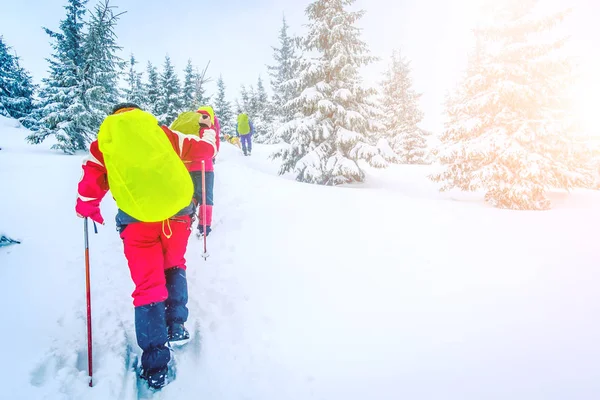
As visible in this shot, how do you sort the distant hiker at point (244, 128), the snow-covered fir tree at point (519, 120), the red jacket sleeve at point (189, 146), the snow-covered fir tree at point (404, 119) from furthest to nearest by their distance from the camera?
the snow-covered fir tree at point (404, 119)
the distant hiker at point (244, 128)
the snow-covered fir tree at point (519, 120)
the red jacket sleeve at point (189, 146)

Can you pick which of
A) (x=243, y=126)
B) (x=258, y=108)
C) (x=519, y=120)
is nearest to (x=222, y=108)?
(x=258, y=108)

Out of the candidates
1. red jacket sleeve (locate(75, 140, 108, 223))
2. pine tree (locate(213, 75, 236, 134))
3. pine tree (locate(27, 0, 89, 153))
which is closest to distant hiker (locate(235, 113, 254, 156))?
pine tree (locate(27, 0, 89, 153))

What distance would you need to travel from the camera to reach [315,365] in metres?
2.86

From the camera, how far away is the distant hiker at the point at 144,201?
246cm

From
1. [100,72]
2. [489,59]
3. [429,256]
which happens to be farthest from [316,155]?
[100,72]

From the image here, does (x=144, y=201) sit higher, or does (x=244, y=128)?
(x=244, y=128)

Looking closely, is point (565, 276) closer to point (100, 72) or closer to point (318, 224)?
point (318, 224)

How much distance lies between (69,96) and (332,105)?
13473 mm

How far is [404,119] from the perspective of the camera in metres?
24.6

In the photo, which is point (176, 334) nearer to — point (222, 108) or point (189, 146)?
point (189, 146)

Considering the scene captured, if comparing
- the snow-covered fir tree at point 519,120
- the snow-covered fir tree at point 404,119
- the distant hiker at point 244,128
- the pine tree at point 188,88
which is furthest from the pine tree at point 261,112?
the snow-covered fir tree at point 519,120

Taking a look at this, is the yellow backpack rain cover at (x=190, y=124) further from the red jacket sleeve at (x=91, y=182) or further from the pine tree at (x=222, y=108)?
the pine tree at (x=222, y=108)

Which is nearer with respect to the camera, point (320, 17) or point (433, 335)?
point (433, 335)

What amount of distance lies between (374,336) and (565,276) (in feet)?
9.71
